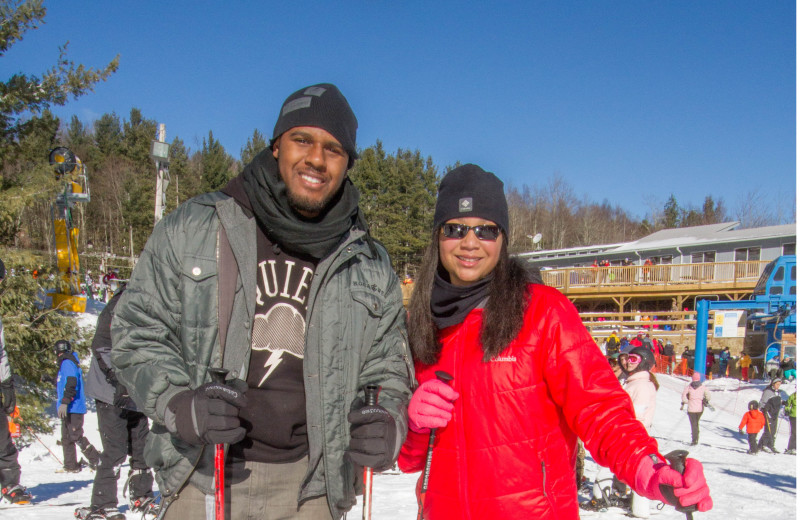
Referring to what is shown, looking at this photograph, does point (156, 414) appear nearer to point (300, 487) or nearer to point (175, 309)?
point (175, 309)

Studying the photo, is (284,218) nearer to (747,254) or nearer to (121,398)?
(121,398)

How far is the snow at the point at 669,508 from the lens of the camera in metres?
5.42

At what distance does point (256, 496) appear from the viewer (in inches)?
78.0

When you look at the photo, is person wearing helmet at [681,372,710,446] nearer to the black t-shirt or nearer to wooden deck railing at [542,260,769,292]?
the black t-shirt

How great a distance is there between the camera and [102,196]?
43.2 meters

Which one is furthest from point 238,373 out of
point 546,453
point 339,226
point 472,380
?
point 546,453

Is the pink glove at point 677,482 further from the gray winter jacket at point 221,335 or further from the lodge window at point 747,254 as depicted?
the lodge window at point 747,254

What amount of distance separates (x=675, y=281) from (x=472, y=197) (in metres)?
31.7

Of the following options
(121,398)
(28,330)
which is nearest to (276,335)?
(121,398)

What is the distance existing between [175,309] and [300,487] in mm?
782

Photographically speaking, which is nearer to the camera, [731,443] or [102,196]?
[731,443]

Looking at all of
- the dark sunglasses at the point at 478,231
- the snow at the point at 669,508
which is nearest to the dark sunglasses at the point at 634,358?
the snow at the point at 669,508

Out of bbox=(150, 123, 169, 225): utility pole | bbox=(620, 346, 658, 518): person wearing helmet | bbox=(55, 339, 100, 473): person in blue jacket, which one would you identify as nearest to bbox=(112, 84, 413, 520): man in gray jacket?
bbox=(620, 346, 658, 518): person wearing helmet

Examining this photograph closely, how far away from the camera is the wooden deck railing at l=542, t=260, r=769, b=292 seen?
96.1ft
